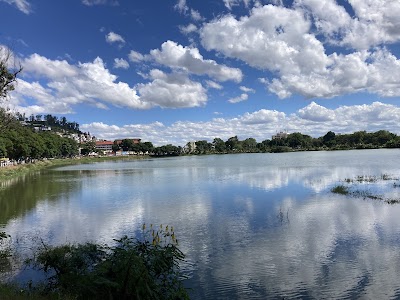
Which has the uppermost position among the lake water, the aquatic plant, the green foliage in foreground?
the green foliage in foreground

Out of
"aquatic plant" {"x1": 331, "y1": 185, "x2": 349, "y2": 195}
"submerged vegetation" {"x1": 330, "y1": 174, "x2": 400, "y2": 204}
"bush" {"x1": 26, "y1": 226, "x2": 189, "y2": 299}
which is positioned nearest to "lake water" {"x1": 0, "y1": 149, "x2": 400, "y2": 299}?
"submerged vegetation" {"x1": 330, "y1": 174, "x2": 400, "y2": 204}

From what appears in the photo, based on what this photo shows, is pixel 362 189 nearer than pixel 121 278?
No

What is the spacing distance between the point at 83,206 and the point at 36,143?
330ft

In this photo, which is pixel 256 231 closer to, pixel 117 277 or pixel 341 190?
pixel 117 277

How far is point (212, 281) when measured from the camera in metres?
15.7

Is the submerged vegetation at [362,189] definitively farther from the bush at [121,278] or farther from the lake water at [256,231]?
the bush at [121,278]

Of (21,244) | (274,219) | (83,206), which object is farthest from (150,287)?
(83,206)

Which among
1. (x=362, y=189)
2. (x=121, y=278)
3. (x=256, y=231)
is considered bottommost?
(x=256, y=231)

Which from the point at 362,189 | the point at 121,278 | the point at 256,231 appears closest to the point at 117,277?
the point at 121,278

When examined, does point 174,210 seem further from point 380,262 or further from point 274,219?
point 380,262

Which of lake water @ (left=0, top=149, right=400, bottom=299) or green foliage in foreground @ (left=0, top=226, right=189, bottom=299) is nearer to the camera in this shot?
green foliage in foreground @ (left=0, top=226, right=189, bottom=299)

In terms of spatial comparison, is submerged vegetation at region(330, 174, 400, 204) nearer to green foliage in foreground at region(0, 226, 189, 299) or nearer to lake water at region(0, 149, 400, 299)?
lake water at region(0, 149, 400, 299)

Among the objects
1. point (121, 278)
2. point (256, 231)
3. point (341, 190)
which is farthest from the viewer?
point (341, 190)

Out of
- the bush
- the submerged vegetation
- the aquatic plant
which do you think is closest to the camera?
the bush
